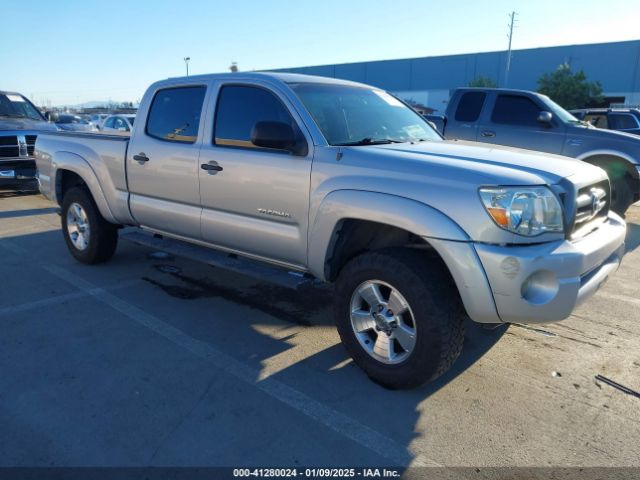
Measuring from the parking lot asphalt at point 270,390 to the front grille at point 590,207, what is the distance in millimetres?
1032

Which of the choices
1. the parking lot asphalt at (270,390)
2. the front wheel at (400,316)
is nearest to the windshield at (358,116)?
the front wheel at (400,316)

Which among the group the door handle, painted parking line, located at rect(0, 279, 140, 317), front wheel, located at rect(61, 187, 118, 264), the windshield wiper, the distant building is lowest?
painted parking line, located at rect(0, 279, 140, 317)

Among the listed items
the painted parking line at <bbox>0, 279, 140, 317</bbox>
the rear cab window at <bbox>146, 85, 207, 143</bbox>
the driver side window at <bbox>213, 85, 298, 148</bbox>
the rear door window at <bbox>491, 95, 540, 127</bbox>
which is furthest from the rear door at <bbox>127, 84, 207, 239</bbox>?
the rear door window at <bbox>491, 95, 540, 127</bbox>

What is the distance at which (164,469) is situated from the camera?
2461mm

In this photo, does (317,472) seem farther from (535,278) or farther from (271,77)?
(271,77)

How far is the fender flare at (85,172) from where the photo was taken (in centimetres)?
527

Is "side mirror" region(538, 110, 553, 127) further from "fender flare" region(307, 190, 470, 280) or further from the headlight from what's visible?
"fender flare" region(307, 190, 470, 280)

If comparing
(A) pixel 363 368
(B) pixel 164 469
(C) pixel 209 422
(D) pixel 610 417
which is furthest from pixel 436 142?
(B) pixel 164 469

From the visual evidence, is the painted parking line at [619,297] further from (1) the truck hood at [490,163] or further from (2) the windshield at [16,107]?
(2) the windshield at [16,107]

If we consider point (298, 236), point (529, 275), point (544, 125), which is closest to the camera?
point (529, 275)

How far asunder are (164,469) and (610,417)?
2.51 m

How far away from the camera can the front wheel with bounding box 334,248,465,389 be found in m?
2.95

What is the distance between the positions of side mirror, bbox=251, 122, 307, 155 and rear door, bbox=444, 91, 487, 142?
235 inches

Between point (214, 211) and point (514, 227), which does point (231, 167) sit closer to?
point (214, 211)
